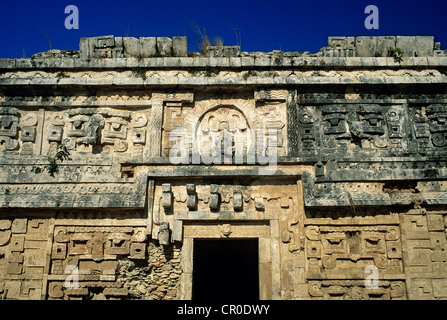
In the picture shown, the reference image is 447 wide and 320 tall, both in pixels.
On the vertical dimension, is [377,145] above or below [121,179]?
above

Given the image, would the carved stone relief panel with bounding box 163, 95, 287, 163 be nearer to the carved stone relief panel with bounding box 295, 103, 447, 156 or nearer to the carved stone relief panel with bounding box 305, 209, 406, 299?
the carved stone relief panel with bounding box 295, 103, 447, 156

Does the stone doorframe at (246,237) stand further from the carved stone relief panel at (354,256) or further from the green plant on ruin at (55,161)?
the green plant on ruin at (55,161)

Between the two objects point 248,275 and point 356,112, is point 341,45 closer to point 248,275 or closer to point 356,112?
point 356,112

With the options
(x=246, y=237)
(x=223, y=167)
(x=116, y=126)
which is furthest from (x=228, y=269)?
(x=116, y=126)

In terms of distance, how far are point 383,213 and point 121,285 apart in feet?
12.4

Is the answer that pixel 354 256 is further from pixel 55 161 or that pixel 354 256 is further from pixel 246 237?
pixel 55 161

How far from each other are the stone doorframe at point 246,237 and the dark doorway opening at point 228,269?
3139 mm

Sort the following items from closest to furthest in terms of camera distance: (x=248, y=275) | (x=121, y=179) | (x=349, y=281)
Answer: (x=349, y=281) < (x=121, y=179) < (x=248, y=275)

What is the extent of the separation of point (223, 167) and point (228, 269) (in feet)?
13.8

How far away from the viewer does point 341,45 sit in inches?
254

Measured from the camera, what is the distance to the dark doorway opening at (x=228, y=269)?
9.03 m

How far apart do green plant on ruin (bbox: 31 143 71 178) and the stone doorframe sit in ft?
6.77

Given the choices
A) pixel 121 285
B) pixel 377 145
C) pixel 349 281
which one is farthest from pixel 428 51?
pixel 121 285

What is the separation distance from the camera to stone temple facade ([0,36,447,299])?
18.6 feet
